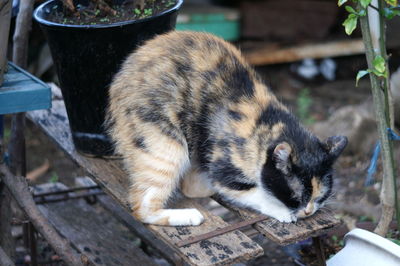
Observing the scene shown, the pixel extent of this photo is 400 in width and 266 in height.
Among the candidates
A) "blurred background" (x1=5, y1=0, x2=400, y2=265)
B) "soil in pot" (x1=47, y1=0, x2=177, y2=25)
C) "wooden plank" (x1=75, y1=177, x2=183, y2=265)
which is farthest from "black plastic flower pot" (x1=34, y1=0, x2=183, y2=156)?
"blurred background" (x1=5, y1=0, x2=400, y2=265)

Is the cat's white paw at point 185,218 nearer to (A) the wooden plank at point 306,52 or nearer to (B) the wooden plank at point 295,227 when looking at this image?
(B) the wooden plank at point 295,227

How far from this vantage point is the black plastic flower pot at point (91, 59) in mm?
3193

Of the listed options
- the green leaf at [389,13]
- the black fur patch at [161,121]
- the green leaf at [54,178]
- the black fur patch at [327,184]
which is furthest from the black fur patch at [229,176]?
the green leaf at [54,178]

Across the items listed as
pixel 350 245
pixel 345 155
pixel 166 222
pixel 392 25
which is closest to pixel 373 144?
pixel 345 155

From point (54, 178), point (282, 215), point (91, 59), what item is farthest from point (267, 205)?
point (54, 178)

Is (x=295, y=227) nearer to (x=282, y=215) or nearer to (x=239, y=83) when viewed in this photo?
(x=282, y=215)

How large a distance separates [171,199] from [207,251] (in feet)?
1.88

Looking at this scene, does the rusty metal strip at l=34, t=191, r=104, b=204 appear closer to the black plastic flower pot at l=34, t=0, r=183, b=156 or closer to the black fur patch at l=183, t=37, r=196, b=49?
the black plastic flower pot at l=34, t=0, r=183, b=156

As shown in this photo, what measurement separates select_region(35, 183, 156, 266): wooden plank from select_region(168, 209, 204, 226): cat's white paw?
2.90 ft

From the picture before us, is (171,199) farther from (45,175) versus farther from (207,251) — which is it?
(45,175)

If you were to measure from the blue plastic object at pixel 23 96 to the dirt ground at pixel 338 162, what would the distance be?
126cm

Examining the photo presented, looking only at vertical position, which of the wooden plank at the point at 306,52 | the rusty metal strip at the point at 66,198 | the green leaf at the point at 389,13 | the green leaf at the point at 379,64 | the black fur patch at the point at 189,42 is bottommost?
the rusty metal strip at the point at 66,198

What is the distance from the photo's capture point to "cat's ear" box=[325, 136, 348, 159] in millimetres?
2826

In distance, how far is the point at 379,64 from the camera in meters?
2.89
